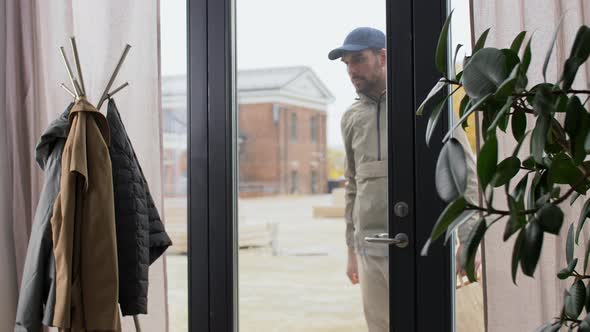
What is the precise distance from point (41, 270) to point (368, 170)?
4.20ft

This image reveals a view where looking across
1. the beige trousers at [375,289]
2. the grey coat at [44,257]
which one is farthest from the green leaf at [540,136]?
the grey coat at [44,257]

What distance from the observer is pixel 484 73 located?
961 millimetres

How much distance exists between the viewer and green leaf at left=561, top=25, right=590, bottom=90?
3.21 feet

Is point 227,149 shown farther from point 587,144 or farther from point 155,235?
point 587,144

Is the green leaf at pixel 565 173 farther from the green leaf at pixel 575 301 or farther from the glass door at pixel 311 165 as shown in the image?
the glass door at pixel 311 165

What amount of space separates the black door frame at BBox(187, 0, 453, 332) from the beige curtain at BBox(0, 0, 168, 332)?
0.16m

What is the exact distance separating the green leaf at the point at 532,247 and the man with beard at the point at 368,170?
1.72 m

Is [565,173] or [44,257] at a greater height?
[565,173]

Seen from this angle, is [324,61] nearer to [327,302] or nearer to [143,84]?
[143,84]

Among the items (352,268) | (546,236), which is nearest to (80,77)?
(352,268)

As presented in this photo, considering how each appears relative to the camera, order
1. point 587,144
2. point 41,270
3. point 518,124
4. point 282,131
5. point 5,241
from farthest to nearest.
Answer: point 5,241
point 282,131
point 41,270
point 518,124
point 587,144

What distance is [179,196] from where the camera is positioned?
2932 millimetres

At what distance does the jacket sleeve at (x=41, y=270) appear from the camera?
7.86 feet

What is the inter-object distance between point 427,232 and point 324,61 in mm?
821
